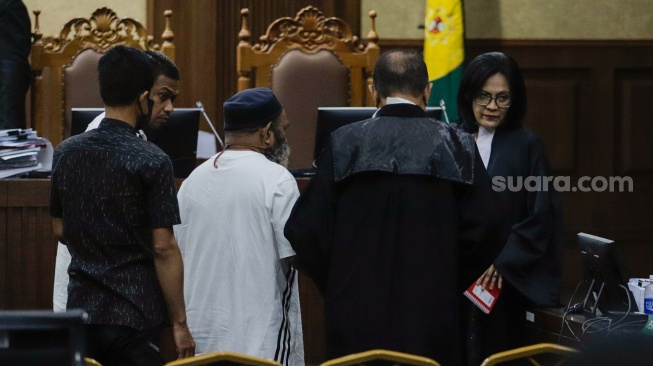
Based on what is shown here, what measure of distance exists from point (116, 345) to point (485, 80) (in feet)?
→ 5.24

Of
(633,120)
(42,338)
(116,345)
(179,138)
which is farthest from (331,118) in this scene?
(633,120)

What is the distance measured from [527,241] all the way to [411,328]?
937mm

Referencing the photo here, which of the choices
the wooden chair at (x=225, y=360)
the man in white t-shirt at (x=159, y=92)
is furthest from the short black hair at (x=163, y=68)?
the wooden chair at (x=225, y=360)

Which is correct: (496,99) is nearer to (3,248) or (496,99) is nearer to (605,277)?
(605,277)

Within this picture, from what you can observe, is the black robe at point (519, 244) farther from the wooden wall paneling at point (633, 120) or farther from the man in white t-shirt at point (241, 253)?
the wooden wall paneling at point (633, 120)

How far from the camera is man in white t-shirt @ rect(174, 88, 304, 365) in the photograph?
9.09 ft

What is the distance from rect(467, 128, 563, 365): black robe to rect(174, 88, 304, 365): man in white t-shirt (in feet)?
2.52

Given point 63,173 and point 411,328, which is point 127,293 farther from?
point 411,328

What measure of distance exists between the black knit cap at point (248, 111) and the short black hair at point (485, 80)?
0.90 m

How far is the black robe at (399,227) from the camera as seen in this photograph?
258cm

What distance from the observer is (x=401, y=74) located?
267 centimetres

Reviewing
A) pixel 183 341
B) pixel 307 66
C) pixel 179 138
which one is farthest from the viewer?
pixel 307 66

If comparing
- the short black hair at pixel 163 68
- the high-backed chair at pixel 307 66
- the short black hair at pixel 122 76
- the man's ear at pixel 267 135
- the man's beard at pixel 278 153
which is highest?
the high-backed chair at pixel 307 66

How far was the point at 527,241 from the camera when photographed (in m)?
3.39
